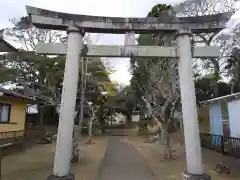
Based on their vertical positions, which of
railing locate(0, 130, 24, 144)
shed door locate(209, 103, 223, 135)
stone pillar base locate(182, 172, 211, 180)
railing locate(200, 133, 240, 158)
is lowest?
stone pillar base locate(182, 172, 211, 180)

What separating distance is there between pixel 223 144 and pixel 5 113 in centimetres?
1305

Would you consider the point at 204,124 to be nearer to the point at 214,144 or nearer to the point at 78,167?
the point at 214,144

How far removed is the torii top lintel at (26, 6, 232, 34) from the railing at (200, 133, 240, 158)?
744 cm

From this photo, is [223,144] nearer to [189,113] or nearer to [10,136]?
[189,113]

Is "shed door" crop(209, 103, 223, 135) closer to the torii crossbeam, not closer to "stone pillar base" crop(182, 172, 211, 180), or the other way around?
"stone pillar base" crop(182, 172, 211, 180)

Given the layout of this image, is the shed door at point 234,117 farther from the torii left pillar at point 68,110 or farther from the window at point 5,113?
the window at point 5,113

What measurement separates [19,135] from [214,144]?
13.0 meters

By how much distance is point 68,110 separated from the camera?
6980 millimetres

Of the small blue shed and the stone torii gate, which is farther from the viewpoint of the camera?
the small blue shed

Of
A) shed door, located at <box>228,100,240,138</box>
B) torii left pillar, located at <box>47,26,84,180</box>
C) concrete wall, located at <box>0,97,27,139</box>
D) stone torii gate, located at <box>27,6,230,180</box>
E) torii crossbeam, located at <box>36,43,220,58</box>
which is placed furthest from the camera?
concrete wall, located at <box>0,97,27,139</box>

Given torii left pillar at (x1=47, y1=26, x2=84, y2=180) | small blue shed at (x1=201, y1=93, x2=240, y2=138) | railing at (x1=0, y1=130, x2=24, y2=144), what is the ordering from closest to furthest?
torii left pillar at (x1=47, y1=26, x2=84, y2=180), small blue shed at (x1=201, y1=93, x2=240, y2=138), railing at (x1=0, y1=130, x2=24, y2=144)

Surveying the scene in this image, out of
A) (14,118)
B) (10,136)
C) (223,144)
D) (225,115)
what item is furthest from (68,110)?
(14,118)

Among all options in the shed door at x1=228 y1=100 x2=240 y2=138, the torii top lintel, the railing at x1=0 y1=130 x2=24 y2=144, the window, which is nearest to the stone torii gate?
the torii top lintel

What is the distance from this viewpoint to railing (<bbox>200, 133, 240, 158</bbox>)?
1290 centimetres
